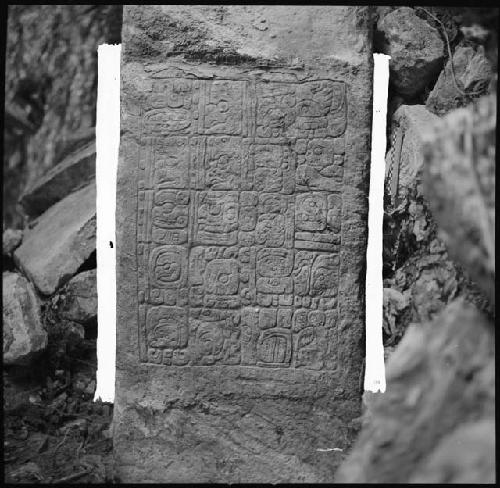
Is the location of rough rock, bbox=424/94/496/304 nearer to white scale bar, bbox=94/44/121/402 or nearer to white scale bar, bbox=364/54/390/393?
white scale bar, bbox=364/54/390/393

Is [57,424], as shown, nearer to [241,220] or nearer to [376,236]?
[241,220]

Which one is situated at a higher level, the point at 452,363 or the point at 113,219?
the point at 113,219

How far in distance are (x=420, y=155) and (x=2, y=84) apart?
5.59 feet

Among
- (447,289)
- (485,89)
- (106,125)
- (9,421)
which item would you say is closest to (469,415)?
(447,289)

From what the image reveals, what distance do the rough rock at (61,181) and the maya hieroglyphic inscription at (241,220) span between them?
123 cm

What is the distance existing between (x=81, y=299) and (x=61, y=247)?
0.94ft

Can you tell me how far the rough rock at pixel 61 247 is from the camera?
11.2ft

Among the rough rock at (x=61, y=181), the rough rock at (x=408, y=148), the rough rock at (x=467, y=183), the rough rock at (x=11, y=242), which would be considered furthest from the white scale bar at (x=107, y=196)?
the rough rock at (x=467, y=183)

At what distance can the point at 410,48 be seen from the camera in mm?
2826

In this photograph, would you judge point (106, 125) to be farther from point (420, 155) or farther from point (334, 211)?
point (420, 155)

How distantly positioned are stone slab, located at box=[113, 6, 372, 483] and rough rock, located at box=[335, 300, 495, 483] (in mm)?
782

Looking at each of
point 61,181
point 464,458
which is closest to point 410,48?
point 464,458

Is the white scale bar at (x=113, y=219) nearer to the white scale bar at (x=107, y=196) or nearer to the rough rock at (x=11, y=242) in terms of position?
the white scale bar at (x=107, y=196)

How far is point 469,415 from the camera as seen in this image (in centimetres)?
179
